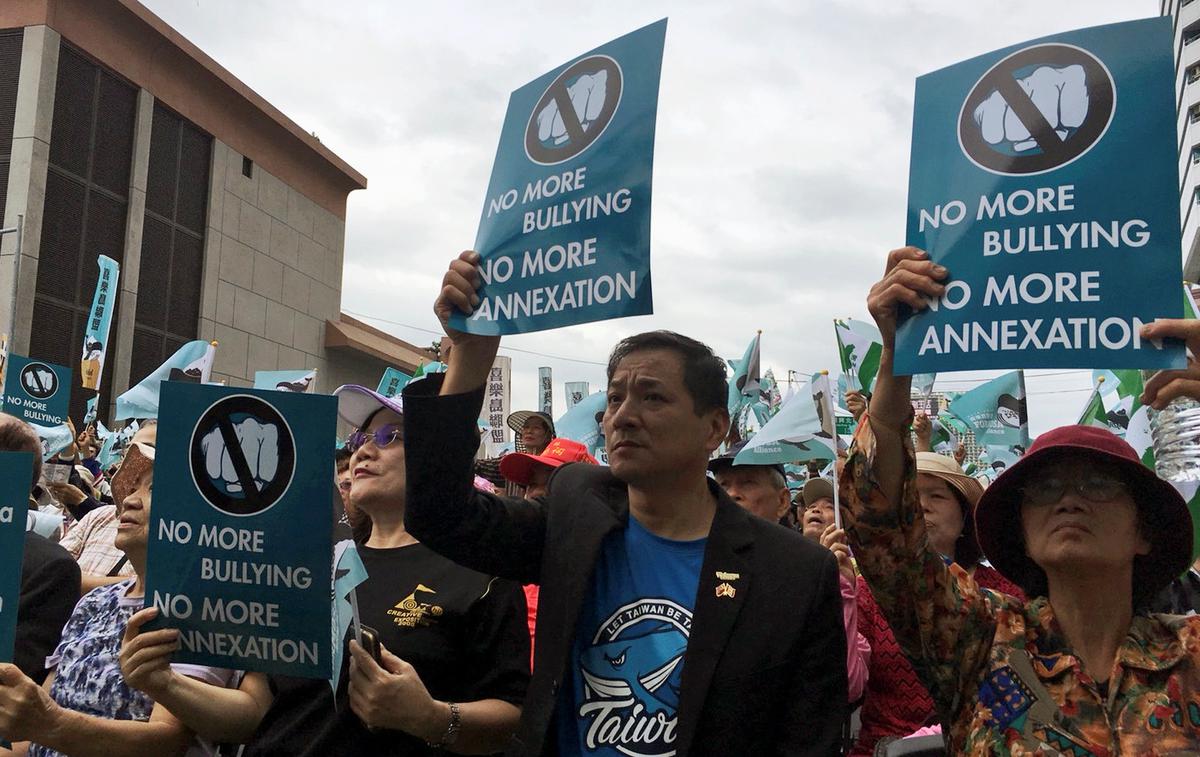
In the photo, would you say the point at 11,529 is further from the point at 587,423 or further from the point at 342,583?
the point at 587,423

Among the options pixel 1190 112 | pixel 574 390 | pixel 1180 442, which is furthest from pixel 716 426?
pixel 1190 112

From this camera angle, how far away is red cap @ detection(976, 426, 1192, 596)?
8.11 ft

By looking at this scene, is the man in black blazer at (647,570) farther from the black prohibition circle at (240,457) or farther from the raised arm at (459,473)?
the black prohibition circle at (240,457)

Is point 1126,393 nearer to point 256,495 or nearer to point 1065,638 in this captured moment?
point 1065,638

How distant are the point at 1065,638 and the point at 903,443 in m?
0.55

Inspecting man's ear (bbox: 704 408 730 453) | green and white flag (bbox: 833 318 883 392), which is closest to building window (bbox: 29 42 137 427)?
green and white flag (bbox: 833 318 883 392)

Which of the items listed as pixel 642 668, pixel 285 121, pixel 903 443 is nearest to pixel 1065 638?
pixel 903 443

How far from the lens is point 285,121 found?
27.7 meters

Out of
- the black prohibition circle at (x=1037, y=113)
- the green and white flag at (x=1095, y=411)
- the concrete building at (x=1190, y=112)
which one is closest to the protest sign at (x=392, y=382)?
the green and white flag at (x=1095, y=411)

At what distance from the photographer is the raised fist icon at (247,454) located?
102 inches

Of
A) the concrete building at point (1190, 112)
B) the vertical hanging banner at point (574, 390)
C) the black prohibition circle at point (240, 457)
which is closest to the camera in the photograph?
the black prohibition circle at point (240, 457)

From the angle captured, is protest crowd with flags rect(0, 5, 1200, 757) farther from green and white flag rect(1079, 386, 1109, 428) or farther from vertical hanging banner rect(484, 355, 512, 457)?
vertical hanging banner rect(484, 355, 512, 457)

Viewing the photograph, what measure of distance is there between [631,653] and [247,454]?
101 centimetres

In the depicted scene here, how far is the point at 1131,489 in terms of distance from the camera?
2506 millimetres
